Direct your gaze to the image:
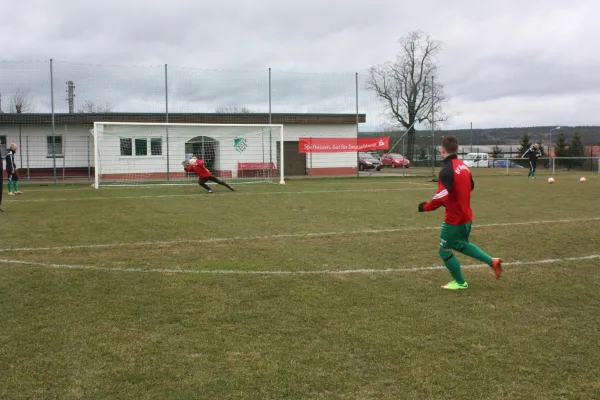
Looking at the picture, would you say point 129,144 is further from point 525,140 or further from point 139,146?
point 525,140

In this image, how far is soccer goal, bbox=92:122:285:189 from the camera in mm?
26047

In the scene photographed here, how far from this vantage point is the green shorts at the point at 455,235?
19.7 ft

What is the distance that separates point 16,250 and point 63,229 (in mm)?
2227

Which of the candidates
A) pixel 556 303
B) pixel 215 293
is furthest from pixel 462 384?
pixel 215 293

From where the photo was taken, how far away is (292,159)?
34.7 m

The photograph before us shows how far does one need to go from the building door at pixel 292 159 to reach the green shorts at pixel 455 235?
27746 mm

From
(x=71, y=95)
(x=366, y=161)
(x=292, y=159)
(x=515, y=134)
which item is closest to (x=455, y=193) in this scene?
(x=71, y=95)

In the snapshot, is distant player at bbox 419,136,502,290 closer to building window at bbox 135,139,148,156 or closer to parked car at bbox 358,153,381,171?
building window at bbox 135,139,148,156

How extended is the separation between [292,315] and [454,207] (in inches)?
89.4

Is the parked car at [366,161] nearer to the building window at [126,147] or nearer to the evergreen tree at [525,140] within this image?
the evergreen tree at [525,140]

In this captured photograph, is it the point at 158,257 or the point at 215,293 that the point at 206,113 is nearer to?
the point at 158,257

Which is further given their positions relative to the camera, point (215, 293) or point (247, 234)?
point (247, 234)

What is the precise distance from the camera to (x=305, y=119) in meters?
33.4

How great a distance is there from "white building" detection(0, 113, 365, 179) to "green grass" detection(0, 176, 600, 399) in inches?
676
